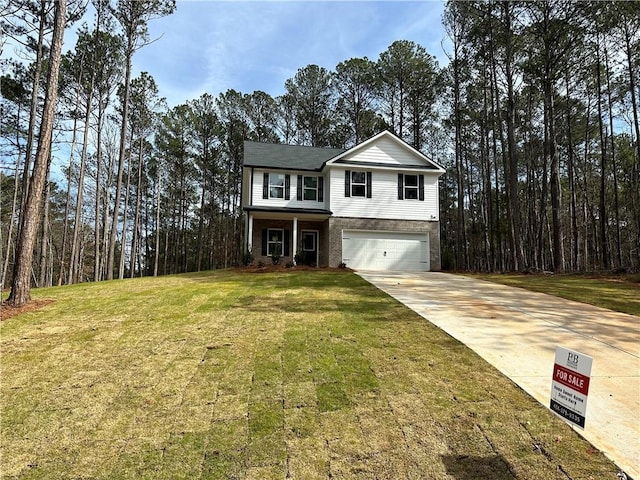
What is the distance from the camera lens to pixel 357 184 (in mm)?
17109

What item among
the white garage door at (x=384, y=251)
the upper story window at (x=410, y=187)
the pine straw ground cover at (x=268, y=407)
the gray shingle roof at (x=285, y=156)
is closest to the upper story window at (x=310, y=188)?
the gray shingle roof at (x=285, y=156)

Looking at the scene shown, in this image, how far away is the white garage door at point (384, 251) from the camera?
1664cm

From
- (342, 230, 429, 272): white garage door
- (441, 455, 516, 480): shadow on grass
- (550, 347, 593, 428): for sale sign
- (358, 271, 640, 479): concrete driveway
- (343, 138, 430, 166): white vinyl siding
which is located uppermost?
(343, 138, 430, 166): white vinyl siding

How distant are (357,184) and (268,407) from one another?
47.6ft

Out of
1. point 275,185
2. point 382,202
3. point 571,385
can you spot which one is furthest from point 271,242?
point 571,385

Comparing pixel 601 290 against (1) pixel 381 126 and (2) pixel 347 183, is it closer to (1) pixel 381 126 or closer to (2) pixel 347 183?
(2) pixel 347 183

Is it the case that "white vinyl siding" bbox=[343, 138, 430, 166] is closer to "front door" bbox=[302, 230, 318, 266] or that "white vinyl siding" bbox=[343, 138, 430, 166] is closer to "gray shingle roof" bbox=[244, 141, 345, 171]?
"gray shingle roof" bbox=[244, 141, 345, 171]

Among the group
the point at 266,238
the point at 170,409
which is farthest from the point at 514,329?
the point at 266,238

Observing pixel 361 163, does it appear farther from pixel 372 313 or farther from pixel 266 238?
pixel 372 313

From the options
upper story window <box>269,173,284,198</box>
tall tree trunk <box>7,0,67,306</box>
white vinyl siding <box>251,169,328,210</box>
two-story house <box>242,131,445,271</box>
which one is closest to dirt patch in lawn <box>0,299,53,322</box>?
tall tree trunk <box>7,0,67,306</box>

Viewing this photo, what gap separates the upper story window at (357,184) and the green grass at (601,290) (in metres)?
7.47

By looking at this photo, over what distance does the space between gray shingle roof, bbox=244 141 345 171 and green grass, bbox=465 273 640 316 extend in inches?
413

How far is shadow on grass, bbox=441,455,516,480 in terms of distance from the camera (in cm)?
252

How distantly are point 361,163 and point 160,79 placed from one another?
13.5 metres
